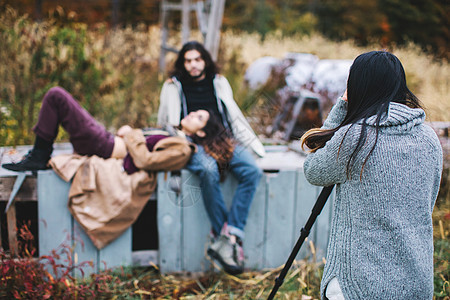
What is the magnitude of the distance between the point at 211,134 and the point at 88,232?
3.54 feet

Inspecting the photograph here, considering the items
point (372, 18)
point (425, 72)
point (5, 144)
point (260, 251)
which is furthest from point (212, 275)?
point (372, 18)

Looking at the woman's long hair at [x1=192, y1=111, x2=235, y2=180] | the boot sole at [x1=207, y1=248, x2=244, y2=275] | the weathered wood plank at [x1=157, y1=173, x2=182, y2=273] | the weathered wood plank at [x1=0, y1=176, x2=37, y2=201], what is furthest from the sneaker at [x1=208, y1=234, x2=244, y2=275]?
the weathered wood plank at [x1=0, y1=176, x2=37, y2=201]

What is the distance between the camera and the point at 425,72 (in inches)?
322

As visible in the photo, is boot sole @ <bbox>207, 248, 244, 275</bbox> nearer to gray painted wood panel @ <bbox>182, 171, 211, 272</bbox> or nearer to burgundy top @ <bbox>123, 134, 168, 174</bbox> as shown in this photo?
gray painted wood panel @ <bbox>182, 171, 211, 272</bbox>

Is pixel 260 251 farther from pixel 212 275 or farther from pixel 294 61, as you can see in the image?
pixel 294 61

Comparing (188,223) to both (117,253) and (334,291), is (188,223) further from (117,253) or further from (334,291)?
(334,291)

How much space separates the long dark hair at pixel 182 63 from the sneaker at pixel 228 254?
137cm

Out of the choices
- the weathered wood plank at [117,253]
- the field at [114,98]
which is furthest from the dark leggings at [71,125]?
the field at [114,98]

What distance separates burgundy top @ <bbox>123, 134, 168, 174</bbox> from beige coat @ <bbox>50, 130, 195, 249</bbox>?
30 mm

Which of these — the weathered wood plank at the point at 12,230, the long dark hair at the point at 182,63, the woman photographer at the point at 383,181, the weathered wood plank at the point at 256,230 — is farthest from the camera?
the long dark hair at the point at 182,63

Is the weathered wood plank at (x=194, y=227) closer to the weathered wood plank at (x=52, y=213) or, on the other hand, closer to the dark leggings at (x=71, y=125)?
the dark leggings at (x=71, y=125)

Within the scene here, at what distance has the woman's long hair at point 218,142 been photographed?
10.1 feet

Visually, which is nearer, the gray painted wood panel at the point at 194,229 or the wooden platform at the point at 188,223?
the wooden platform at the point at 188,223

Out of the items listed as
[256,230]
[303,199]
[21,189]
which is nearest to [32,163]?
[21,189]
